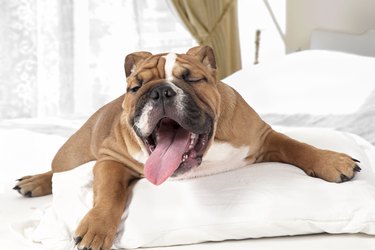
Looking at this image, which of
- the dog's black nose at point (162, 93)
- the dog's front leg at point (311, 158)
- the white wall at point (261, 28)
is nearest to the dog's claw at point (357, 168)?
the dog's front leg at point (311, 158)

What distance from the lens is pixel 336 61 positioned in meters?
2.64

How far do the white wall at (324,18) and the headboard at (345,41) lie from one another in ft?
0.17

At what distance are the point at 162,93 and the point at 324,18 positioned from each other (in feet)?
7.67

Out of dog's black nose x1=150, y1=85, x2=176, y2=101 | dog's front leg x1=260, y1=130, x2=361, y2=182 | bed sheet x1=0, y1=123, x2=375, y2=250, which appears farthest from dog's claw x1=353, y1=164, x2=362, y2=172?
dog's black nose x1=150, y1=85, x2=176, y2=101

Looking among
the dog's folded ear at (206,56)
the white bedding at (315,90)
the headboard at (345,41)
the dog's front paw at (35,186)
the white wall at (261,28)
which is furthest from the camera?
the white wall at (261,28)

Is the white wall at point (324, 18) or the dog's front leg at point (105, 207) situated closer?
the dog's front leg at point (105, 207)

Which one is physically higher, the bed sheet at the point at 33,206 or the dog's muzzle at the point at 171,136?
the dog's muzzle at the point at 171,136

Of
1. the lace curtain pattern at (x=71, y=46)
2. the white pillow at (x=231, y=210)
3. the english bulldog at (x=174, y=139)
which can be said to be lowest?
the lace curtain pattern at (x=71, y=46)

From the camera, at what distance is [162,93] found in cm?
119

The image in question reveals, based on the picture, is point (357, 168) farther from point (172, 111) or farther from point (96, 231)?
point (96, 231)

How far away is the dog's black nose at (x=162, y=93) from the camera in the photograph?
3.91ft

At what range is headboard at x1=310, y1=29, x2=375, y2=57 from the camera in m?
3.11

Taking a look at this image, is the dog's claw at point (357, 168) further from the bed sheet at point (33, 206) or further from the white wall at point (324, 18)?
the white wall at point (324, 18)

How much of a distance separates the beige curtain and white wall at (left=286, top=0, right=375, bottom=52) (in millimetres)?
377
